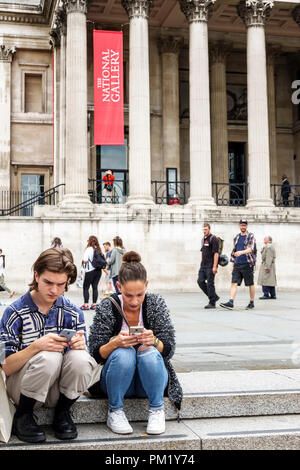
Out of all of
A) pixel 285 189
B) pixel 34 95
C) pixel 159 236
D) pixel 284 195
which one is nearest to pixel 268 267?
pixel 159 236

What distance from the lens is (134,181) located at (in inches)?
910

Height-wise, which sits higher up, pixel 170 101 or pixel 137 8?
pixel 137 8

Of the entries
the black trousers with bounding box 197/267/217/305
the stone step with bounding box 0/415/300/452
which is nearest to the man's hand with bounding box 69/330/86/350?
the stone step with bounding box 0/415/300/452

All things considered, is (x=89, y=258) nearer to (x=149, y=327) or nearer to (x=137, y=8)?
(x=149, y=327)

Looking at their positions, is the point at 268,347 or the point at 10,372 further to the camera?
the point at 268,347

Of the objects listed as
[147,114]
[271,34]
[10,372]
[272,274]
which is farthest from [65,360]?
[271,34]

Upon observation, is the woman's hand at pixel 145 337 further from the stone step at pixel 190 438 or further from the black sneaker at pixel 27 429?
the black sneaker at pixel 27 429

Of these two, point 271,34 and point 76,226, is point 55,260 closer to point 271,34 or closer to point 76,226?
point 76,226

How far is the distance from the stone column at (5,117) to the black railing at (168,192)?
6.82 meters

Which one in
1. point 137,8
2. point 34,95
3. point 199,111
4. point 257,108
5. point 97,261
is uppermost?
point 137,8

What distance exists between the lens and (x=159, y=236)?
889 inches

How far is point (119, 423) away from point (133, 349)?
0.56 m
